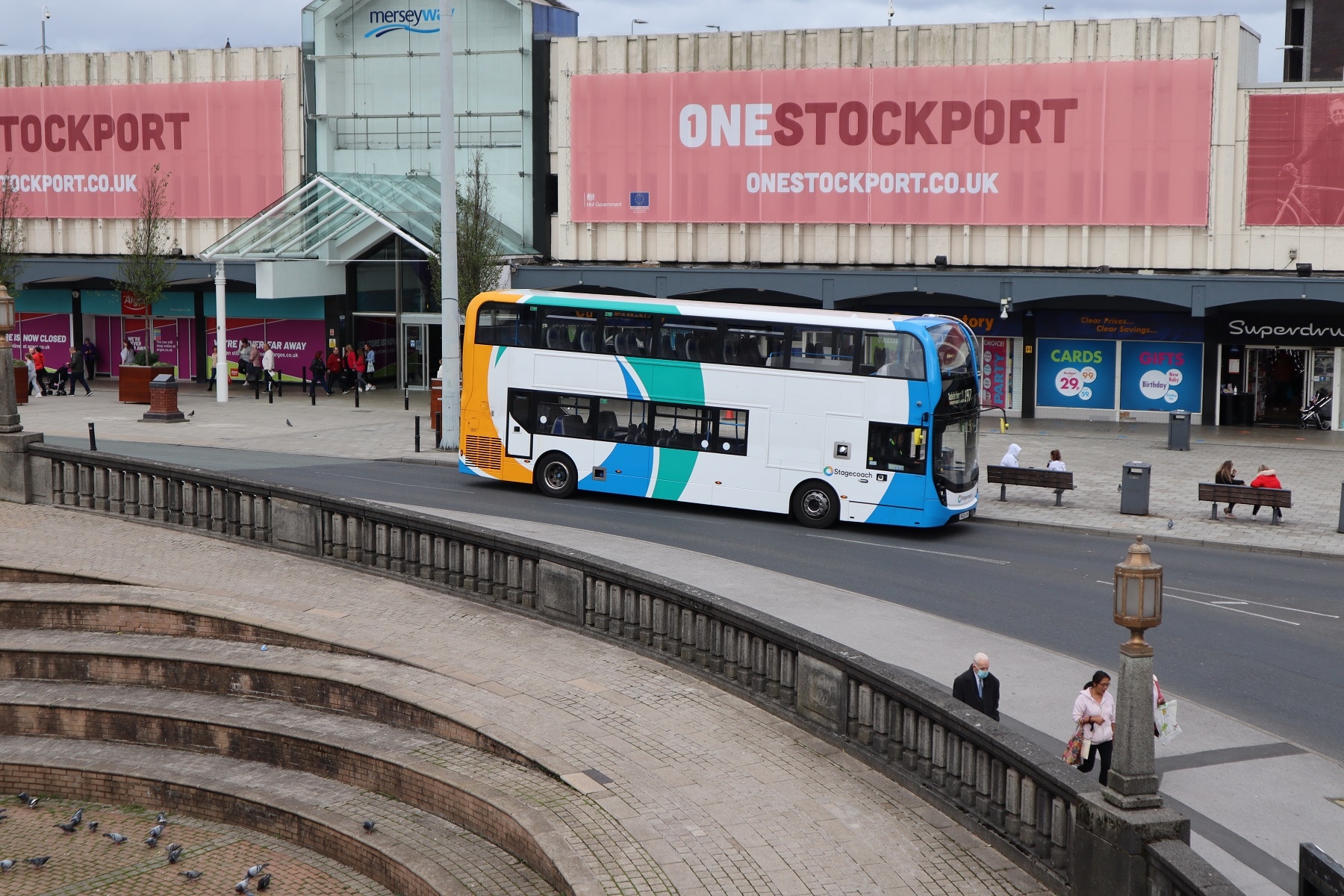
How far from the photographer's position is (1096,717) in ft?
37.4

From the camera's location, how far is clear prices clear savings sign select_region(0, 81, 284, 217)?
154ft

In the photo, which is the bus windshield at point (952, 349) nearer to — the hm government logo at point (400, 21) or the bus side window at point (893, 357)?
the bus side window at point (893, 357)

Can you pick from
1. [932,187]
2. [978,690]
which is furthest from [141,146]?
[978,690]

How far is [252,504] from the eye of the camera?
17.8 m

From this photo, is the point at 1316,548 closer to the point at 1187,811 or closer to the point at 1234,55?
the point at 1187,811

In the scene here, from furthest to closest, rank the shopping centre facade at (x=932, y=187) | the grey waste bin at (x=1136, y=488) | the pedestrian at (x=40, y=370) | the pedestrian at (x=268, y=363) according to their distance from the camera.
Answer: the pedestrian at (x=40, y=370) → the pedestrian at (x=268, y=363) → the shopping centre facade at (x=932, y=187) → the grey waste bin at (x=1136, y=488)

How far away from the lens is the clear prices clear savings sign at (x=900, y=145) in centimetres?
3688

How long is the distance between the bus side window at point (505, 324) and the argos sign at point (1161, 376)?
Answer: 2025 centimetres

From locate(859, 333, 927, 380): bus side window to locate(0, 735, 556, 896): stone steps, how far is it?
42.0ft

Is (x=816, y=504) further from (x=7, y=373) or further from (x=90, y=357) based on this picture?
(x=90, y=357)

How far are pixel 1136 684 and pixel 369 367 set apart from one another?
4130 cm

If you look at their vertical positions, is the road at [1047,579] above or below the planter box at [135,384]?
below

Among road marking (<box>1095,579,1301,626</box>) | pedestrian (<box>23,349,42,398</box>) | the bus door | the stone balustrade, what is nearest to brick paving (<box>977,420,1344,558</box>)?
road marking (<box>1095,579,1301,626</box>)

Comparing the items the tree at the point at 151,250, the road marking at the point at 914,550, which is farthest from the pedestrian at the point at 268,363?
the road marking at the point at 914,550
